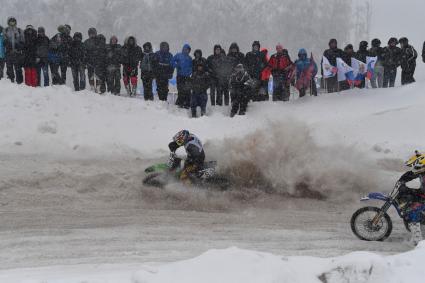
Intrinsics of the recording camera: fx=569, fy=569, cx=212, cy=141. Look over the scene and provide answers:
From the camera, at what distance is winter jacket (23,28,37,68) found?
55.4ft

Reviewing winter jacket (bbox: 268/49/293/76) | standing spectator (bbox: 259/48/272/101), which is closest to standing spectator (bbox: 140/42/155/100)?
standing spectator (bbox: 259/48/272/101)

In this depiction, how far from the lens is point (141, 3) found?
3494 centimetres

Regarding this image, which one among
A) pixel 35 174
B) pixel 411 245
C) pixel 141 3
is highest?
pixel 141 3

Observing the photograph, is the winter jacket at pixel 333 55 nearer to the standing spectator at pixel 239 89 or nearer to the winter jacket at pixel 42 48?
the standing spectator at pixel 239 89

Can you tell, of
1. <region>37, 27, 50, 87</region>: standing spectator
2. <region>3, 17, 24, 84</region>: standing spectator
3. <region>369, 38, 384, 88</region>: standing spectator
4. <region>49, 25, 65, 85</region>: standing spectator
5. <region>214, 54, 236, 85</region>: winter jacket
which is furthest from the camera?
<region>369, 38, 384, 88</region>: standing spectator

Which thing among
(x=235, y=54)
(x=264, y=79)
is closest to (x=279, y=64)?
(x=264, y=79)

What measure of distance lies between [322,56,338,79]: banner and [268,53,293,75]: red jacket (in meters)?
1.23

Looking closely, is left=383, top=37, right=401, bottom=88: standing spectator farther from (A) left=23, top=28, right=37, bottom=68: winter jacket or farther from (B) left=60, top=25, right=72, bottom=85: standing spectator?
(A) left=23, top=28, right=37, bottom=68: winter jacket

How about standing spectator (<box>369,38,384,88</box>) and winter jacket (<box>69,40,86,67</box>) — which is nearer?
winter jacket (<box>69,40,86,67</box>)

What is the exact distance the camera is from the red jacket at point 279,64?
18422 mm

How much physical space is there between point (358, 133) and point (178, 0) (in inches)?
839

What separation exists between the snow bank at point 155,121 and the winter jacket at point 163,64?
1.01 metres

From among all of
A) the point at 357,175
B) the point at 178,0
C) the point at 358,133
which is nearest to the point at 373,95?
the point at 358,133

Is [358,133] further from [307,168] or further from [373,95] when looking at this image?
[307,168]
